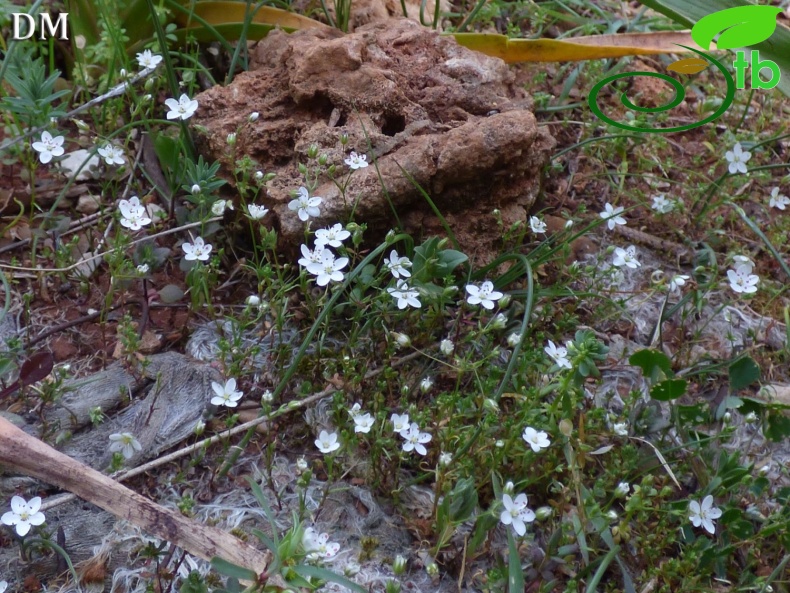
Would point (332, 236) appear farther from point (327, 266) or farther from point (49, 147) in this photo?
point (49, 147)

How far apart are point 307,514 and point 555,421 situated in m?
0.63

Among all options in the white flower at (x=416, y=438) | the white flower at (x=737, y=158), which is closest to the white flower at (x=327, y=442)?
the white flower at (x=416, y=438)

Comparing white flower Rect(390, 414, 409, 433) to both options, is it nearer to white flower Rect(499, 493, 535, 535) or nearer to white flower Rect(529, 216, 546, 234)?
white flower Rect(499, 493, 535, 535)

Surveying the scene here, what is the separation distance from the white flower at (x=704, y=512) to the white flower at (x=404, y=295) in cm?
79

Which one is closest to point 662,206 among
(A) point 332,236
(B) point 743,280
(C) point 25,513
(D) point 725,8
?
(B) point 743,280

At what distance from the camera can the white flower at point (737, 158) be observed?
8.01 ft

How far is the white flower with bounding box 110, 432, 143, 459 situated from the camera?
5.77 ft

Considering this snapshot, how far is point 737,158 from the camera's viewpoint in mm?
2453

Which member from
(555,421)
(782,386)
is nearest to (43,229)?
(555,421)

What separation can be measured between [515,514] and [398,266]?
681 mm

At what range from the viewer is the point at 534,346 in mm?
2170

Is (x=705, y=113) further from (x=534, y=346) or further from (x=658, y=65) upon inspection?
(x=534, y=346)

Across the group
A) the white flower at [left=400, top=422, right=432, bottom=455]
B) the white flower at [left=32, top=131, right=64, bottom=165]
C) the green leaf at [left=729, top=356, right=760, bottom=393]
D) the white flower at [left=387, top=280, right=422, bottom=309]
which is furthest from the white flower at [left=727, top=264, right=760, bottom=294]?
the white flower at [left=32, top=131, right=64, bottom=165]

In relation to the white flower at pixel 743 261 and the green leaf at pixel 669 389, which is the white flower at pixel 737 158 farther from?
the green leaf at pixel 669 389
